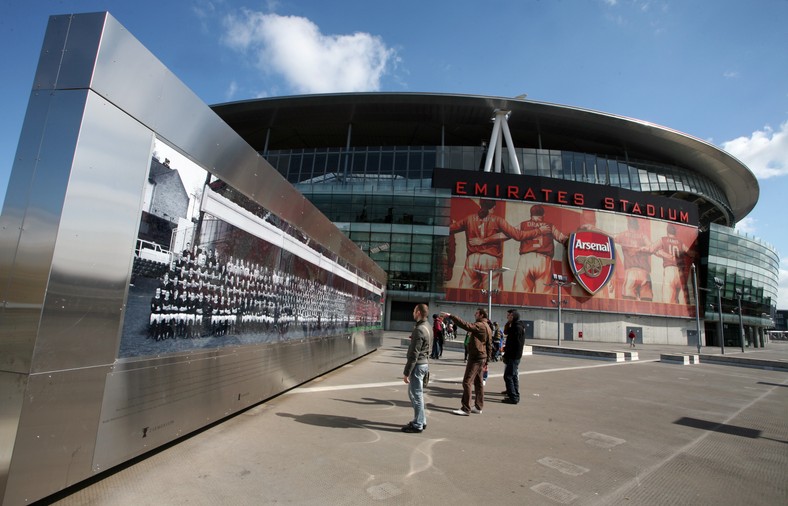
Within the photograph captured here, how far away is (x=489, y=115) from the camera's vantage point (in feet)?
147

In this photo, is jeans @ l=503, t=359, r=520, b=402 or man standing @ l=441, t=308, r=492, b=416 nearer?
man standing @ l=441, t=308, r=492, b=416

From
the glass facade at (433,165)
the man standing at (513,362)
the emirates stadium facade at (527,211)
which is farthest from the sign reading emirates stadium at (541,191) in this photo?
the man standing at (513,362)

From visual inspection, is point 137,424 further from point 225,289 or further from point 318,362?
point 318,362

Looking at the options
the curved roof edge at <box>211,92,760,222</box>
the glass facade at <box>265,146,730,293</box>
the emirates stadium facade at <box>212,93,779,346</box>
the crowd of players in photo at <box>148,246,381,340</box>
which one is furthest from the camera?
the curved roof edge at <box>211,92,760,222</box>

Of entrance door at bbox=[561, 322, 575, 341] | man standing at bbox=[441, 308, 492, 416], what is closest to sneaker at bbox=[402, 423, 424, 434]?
man standing at bbox=[441, 308, 492, 416]

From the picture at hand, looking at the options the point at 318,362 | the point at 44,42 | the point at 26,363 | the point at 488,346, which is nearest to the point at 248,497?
the point at 26,363

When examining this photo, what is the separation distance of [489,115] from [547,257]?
1800 centimetres

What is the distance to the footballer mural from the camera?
39.4m

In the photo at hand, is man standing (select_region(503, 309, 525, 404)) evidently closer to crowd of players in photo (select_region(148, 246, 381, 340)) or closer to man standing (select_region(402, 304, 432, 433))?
Answer: man standing (select_region(402, 304, 432, 433))

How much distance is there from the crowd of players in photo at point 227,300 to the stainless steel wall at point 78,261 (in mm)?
456

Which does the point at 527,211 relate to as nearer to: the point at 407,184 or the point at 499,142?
the point at 499,142

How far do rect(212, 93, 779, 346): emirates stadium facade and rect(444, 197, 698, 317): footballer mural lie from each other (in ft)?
0.44

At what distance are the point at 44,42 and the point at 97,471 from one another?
136 inches

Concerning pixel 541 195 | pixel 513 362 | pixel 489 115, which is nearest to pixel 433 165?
pixel 489 115
